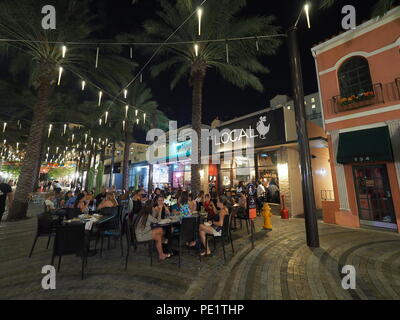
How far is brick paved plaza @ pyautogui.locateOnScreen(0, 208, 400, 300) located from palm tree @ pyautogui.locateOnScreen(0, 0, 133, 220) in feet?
A: 16.2

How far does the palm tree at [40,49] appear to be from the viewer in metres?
7.70

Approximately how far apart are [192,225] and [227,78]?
9.39 meters

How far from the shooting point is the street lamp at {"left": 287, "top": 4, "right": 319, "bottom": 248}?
5395 millimetres

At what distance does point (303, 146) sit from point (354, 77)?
5.27 metres

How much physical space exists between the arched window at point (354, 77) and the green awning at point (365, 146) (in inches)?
71.9

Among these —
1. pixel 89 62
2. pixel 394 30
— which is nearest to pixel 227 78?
pixel 394 30

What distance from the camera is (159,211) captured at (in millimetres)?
5422

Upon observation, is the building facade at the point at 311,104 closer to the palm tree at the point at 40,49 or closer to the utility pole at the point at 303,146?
the utility pole at the point at 303,146

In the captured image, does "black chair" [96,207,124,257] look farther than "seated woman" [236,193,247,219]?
No

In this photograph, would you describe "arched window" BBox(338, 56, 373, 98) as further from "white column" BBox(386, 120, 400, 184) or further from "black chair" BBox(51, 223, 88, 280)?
"black chair" BBox(51, 223, 88, 280)

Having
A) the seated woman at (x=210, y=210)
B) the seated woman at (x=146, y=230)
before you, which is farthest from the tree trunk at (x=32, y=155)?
the seated woman at (x=210, y=210)

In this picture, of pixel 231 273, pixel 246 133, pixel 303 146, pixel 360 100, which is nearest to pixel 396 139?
pixel 360 100

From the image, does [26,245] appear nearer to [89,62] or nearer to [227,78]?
[89,62]

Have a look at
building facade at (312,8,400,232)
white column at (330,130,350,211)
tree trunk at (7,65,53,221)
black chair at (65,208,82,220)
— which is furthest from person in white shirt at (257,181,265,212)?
tree trunk at (7,65,53,221)
